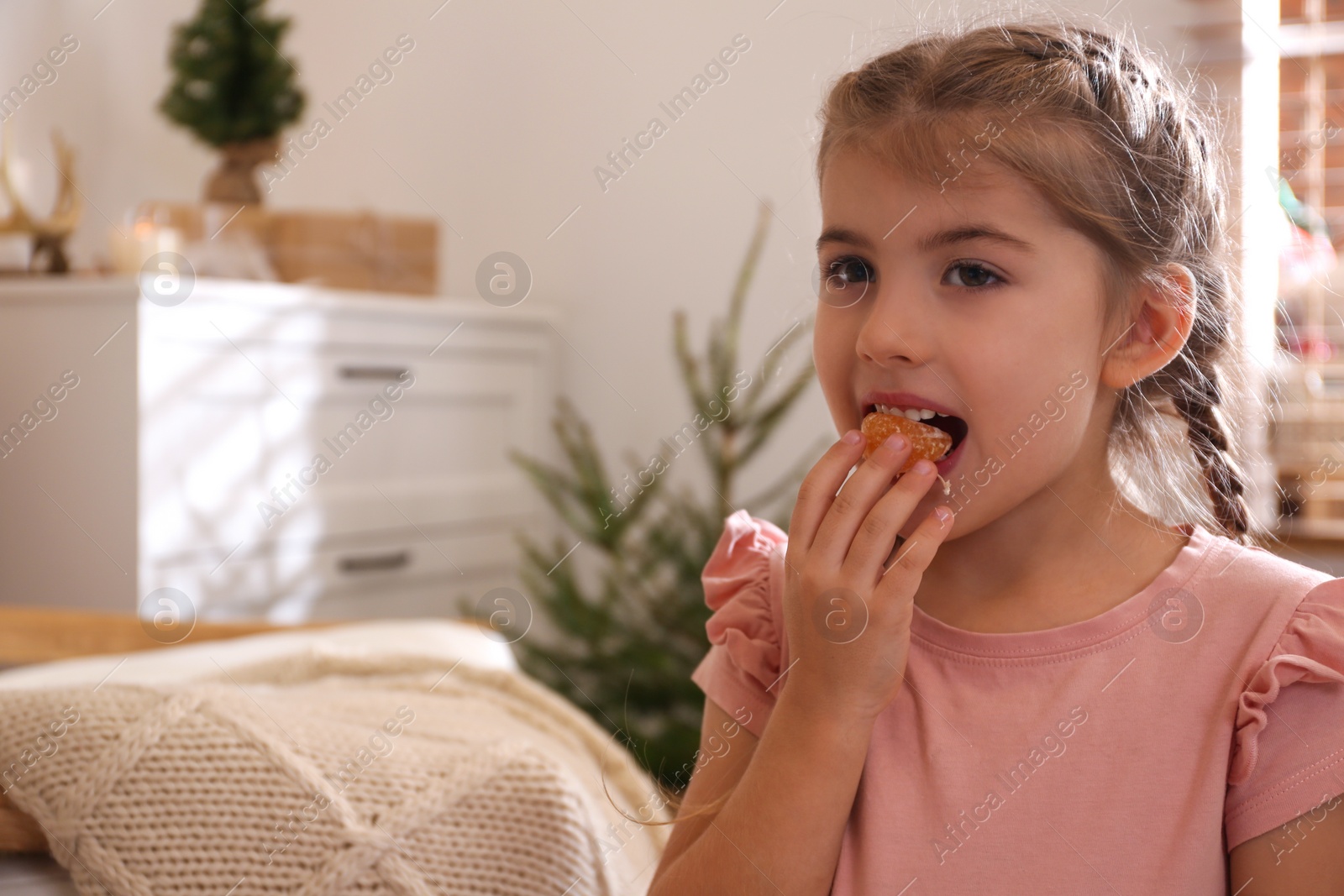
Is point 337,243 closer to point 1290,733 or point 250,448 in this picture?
point 250,448

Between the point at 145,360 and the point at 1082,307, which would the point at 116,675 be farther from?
the point at 145,360

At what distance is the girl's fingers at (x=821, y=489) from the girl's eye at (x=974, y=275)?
105 millimetres

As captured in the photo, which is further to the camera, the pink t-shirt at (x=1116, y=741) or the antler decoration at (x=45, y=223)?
the antler decoration at (x=45, y=223)

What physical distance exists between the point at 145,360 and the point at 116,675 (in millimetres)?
888

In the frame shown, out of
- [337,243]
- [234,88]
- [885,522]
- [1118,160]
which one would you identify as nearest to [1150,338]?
[1118,160]

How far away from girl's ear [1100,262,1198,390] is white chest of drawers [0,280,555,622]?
4.75 feet

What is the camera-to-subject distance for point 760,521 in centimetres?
85

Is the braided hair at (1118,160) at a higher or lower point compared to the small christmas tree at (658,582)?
higher

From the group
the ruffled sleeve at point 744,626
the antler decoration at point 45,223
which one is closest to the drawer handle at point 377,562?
the antler decoration at point 45,223

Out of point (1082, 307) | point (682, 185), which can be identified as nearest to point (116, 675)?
point (1082, 307)

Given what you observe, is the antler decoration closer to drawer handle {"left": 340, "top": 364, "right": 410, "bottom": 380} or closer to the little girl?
drawer handle {"left": 340, "top": 364, "right": 410, "bottom": 380}

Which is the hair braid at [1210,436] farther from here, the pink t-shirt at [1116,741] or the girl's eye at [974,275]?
the girl's eye at [974,275]

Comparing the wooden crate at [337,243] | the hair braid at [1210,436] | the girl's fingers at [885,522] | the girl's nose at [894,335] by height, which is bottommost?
the wooden crate at [337,243]

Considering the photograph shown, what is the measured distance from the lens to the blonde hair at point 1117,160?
66 cm
